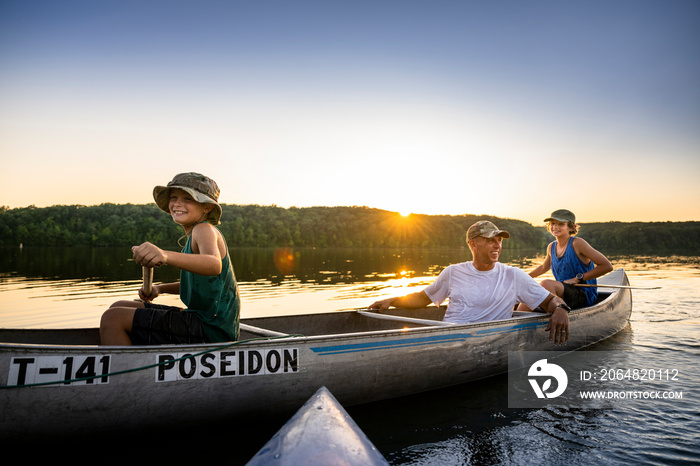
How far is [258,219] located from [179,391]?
10224 cm

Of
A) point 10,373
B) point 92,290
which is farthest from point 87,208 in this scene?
point 10,373

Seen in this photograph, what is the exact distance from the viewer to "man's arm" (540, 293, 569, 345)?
18.3 ft

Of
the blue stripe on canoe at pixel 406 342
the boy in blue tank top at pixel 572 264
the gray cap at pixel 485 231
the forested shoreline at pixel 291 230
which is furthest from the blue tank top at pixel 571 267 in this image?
the forested shoreline at pixel 291 230

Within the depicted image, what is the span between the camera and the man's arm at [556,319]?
558 centimetres

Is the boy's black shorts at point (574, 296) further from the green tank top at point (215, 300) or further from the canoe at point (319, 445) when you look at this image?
the canoe at point (319, 445)

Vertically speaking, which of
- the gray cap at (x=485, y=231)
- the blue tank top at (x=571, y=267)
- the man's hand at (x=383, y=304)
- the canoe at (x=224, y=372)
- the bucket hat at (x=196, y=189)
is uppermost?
the bucket hat at (x=196, y=189)

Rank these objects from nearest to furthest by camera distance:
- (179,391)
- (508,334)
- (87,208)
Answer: (179,391) → (508,334) → (87,208)

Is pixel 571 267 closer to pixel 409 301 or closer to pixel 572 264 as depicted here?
pixel 572 264

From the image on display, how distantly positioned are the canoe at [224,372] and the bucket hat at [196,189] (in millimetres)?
1230

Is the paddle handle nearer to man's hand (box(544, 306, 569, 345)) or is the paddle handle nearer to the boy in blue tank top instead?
man's hand (box(544, 306, 569, 345))

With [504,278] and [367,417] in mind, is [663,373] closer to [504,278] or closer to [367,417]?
[504,278]

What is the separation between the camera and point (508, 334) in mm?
5594

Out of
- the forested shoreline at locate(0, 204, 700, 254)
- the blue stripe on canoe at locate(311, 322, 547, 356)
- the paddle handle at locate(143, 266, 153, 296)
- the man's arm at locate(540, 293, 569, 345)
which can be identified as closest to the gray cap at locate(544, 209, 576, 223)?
the man's arm at locate(540, 293, 569, 345)

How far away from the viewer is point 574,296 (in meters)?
7.02
